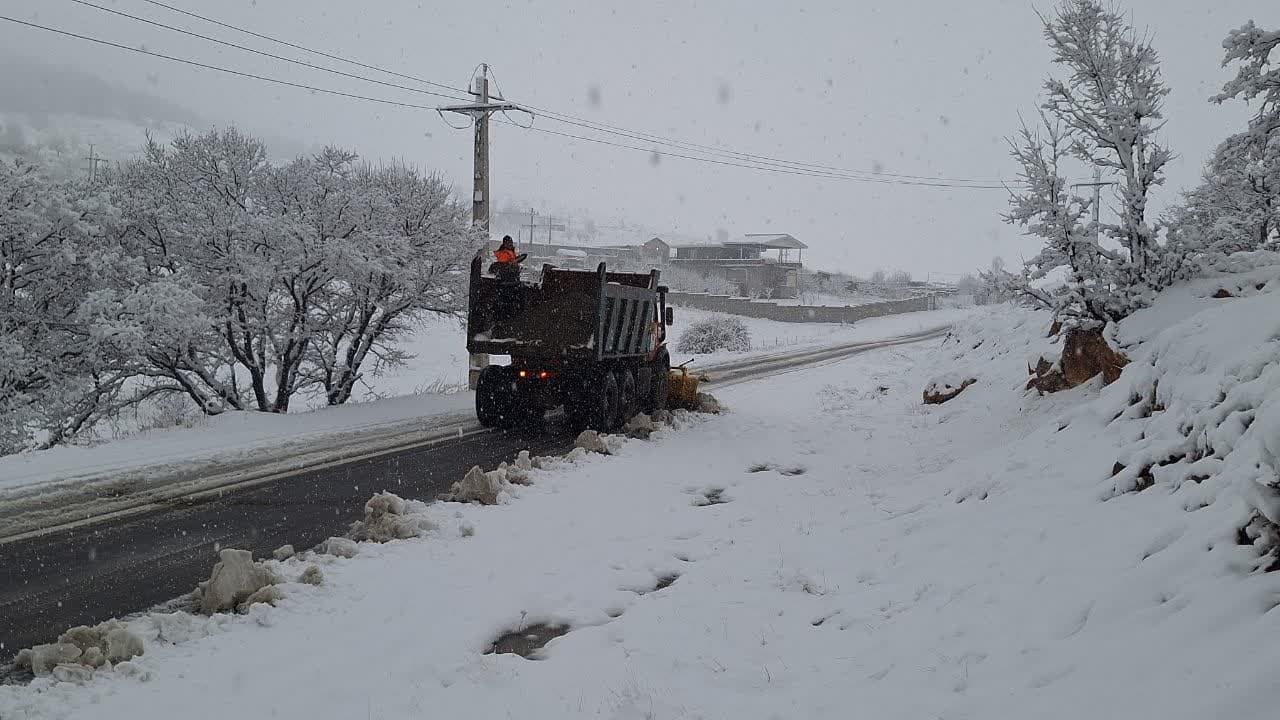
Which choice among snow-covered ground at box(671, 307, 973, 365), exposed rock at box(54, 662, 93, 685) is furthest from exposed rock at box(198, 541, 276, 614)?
snow-covered ground at box(671, 307, 973, 365)

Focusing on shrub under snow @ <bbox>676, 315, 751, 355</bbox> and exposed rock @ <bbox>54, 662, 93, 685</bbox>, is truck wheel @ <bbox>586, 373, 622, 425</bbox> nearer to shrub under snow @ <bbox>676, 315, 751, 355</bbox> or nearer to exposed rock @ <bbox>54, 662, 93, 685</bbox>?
exposed rock @ <bbox>54, 662, 93, 685</bbox>

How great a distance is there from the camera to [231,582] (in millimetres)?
5332

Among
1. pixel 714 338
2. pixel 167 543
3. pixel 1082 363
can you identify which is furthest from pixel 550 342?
pixel 714 338

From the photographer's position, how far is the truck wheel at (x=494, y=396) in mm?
13180

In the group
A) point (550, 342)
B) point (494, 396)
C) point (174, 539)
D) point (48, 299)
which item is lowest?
point (174, 539)

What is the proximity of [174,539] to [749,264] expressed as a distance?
237 feet

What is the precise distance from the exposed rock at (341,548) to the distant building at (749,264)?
67529 mm

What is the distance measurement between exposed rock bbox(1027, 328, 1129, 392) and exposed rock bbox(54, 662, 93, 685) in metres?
9.66

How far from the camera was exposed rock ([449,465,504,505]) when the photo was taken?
8.30 m

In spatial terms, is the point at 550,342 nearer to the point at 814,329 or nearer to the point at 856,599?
the point at 856,599

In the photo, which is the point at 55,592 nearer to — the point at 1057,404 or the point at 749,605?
the point at 749,605

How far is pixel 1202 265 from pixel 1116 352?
4.62ft

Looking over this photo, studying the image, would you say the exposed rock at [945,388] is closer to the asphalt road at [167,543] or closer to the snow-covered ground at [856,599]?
the snow-covered ground at [856,599]

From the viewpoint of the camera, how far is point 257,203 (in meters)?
14.9
